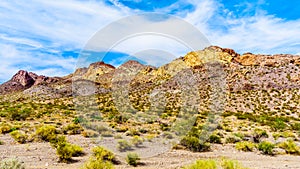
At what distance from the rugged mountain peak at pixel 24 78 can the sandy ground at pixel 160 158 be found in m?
128

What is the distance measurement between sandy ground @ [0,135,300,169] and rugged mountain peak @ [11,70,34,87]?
12822cm

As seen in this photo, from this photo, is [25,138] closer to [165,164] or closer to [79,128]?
[79,128]

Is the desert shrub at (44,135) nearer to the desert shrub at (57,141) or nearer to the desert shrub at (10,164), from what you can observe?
the desert shrub at (57,141)

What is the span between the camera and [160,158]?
12.9 meters

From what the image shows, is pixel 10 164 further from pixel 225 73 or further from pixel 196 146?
pixel 225 73

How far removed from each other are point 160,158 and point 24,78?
137m

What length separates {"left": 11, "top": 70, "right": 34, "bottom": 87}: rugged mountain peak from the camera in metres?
134

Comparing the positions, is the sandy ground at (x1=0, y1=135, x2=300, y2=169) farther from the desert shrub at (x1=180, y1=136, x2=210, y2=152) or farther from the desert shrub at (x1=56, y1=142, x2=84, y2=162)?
the desert shrub at (x1=180, y1=136, x2=210, y2=152)

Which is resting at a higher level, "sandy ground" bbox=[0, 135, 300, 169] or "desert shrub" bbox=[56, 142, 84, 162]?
"desert shrub" bbox=[56, 142, 84, 162]

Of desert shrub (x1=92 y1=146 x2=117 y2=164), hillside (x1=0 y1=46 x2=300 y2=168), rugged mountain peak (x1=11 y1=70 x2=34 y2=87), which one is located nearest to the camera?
desert shrub (x1=92 y1=146 x2=117 y2=164)

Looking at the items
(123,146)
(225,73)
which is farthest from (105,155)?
(225,73)

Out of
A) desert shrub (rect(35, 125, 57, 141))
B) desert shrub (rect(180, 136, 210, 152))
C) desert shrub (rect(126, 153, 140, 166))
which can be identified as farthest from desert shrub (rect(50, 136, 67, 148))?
desert shrub (rect(180, 136, 210, 152))

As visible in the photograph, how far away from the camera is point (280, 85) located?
54000 millimetres

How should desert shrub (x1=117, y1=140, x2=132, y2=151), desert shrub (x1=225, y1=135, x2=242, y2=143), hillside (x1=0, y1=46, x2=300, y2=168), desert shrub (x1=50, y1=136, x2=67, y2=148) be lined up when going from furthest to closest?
desert shrub (x1=225, y1=135, x2=242, y2=143) < hillside (x1=0, y1=46, x2=300, y2=168) < desert shrub (x1=117, y1=140, x2=132, y2=151) < desert shrub (x1=50, y1=136, x2=67, y2=148)
